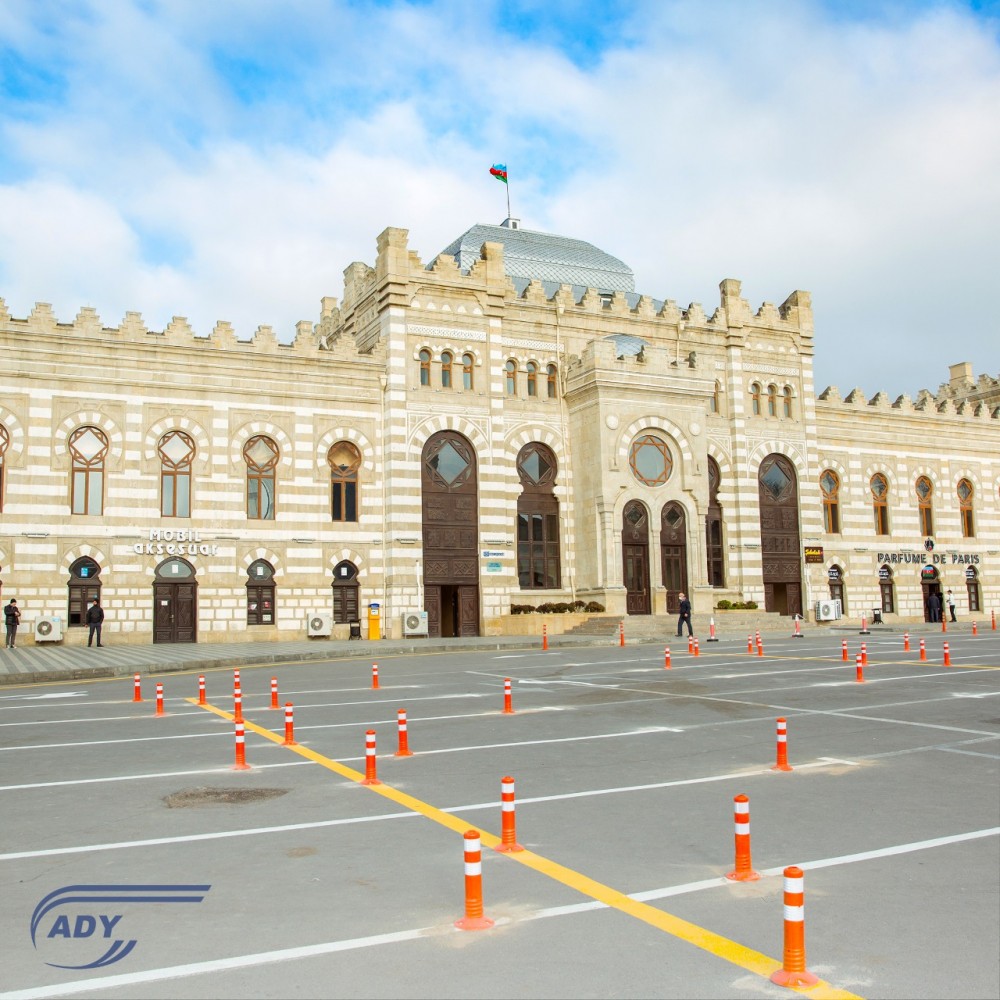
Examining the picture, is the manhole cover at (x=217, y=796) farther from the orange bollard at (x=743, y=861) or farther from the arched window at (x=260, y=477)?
the arched window at (x=260, y=477)

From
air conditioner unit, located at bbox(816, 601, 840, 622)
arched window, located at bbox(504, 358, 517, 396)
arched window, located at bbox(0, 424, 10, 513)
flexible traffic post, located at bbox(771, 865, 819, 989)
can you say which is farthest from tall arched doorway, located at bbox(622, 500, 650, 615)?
flexible traffic post, located at bbox(771, 865, 819, 989)

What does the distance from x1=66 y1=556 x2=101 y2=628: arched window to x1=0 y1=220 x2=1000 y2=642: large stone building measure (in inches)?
2.9

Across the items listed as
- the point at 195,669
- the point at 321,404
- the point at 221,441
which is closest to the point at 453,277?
the point at 321,404

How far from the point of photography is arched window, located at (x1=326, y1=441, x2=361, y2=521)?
3794 centimetres

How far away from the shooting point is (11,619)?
3125 cm

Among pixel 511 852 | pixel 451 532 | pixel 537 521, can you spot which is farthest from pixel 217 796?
pixel 537 521

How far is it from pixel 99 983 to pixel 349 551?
32158mm

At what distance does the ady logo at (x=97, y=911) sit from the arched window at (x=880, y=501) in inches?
1837

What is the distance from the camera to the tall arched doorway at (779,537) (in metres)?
45.4

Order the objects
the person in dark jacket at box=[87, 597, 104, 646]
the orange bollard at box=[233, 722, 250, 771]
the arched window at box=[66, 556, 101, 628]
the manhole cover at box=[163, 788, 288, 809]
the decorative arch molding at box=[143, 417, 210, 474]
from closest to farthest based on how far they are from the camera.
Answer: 1. the manhole cover at box=[163, 788, 288, 809]
2. the orange bollard at box=[233, 722, 250, 771]
3. the person in dark jacket at box=[87, 597, 104, 646]
4. the arched window at box=[66, 556, 101, 628]
5. the decorative arch molding at box=[143, 417, 210, 474]

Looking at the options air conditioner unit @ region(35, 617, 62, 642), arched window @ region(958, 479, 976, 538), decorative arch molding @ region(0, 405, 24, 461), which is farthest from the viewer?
arched window @ region(958, 479, 976, 538)

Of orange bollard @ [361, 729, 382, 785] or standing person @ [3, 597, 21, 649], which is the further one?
standing person @ [3, 597, 21, 649]

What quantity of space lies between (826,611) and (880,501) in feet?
27.7

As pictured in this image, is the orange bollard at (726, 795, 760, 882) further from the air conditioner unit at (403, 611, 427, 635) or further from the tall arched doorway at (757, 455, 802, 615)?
the tall arched doorway at (757, 455, 802, 615)
